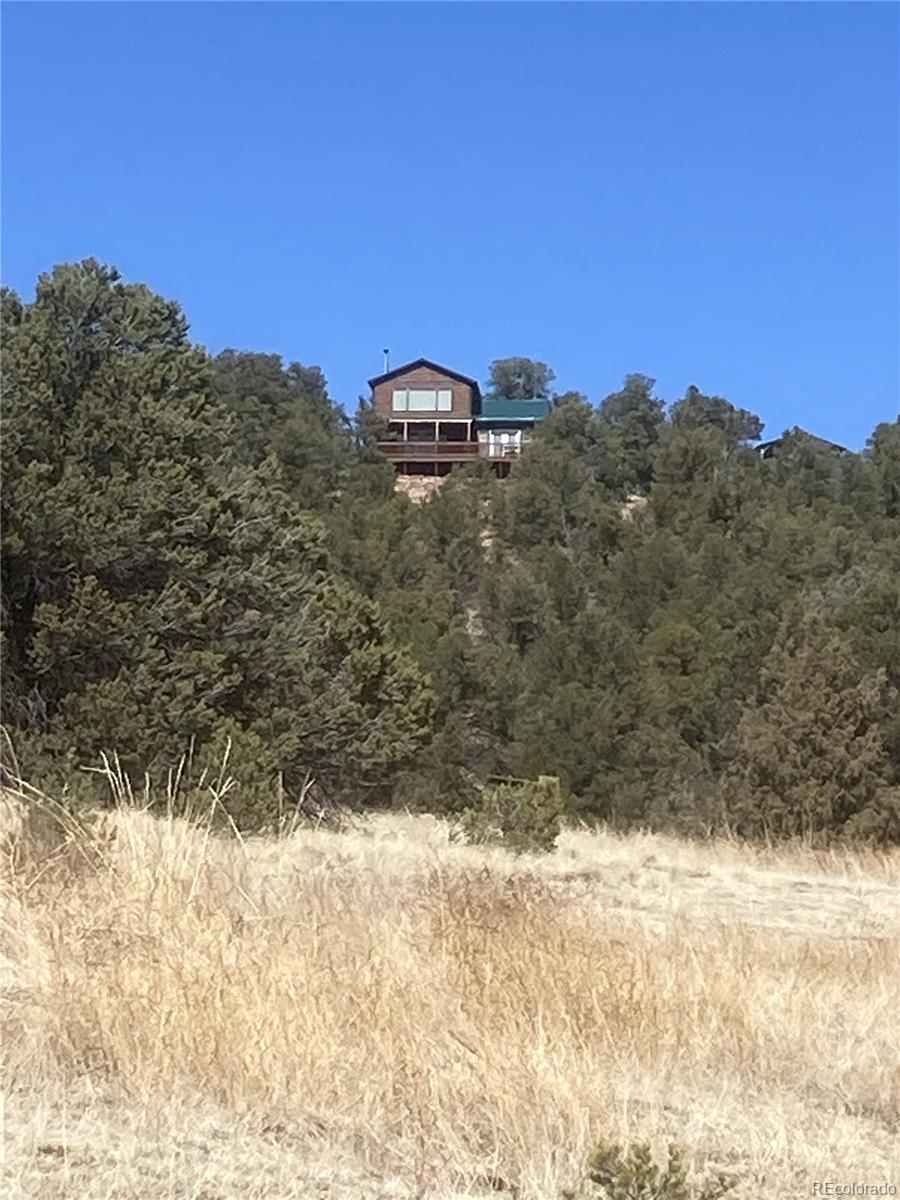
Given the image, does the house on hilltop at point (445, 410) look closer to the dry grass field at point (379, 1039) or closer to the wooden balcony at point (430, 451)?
the wooden balcony at point (430, 451)

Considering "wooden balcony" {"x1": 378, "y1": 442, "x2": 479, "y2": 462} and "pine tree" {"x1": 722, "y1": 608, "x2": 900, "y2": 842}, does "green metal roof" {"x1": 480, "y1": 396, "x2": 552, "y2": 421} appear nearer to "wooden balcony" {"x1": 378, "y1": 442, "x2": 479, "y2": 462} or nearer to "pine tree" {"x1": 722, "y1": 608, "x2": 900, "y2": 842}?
"wooden balcony" {"x1": 378, "y1": 442, "x2": 479, "y2": 462}

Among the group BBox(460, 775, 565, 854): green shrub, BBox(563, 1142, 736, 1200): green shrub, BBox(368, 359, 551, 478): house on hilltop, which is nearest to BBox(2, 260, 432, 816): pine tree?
BBox(460, 775, 565, 854): green shrub

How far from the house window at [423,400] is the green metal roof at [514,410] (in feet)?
5.32

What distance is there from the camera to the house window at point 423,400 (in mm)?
60094

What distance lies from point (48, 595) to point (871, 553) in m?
17.6

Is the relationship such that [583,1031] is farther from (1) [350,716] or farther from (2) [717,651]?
(2) [717,651]

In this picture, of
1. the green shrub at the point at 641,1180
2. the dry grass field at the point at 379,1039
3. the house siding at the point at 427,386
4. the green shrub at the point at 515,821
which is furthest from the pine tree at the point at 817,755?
the house siding at the point at 427,386

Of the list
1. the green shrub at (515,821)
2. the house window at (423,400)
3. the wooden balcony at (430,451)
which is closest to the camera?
the green shrub at (515,821)

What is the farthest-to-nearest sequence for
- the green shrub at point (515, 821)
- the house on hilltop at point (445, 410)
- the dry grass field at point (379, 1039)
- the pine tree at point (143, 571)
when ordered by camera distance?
the house on hilltop at point (445, 410), the pine tree at point (143, 571), the green shrub at point (515, 821), the dry grass field at point (379, 1039)

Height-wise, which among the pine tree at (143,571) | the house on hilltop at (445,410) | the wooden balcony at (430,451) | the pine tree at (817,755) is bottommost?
the pine tree at (817,755)

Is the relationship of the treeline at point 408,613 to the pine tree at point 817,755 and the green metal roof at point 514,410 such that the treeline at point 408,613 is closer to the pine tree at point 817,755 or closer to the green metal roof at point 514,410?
the pine tree at point 817,755

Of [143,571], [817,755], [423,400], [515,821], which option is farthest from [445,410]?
[515,821]

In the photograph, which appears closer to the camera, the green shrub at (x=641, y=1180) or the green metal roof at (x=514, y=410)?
the green shrub at (x=641, y=1180)

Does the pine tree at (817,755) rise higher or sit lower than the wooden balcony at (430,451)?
lower
